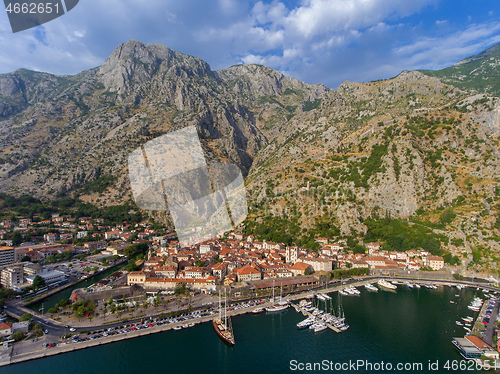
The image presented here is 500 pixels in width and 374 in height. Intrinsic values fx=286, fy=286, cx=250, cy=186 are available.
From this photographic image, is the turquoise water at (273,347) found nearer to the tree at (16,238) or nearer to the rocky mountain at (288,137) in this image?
the rocky mountain at (288,137)

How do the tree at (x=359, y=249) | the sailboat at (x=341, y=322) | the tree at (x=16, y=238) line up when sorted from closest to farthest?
the sailboat at (x=341, y=322), the tree at (x=359, y=249), the tree at (x=16, y=238)

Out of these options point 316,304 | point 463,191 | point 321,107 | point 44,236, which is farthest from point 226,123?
point 316,304

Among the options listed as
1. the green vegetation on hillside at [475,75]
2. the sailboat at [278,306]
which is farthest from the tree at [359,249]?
the green vegetation on hillside at [475,75]

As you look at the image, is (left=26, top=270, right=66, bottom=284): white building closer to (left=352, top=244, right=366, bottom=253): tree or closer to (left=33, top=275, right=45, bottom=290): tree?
(left=33, top=275, right=45, bottom=290): tree

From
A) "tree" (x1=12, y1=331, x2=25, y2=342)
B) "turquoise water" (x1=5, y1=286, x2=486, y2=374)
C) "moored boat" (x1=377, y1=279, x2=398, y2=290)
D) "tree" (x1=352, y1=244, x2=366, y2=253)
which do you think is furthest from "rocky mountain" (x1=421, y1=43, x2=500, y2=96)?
"tree" (x1=12, y1=331, x2=25, y2=342)

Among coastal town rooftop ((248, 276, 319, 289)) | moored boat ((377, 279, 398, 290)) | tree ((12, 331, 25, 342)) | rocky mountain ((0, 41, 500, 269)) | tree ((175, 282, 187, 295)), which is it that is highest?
rocky mountain ((0, 41, 500, 269))

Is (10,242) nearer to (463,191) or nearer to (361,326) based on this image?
(361,326)
